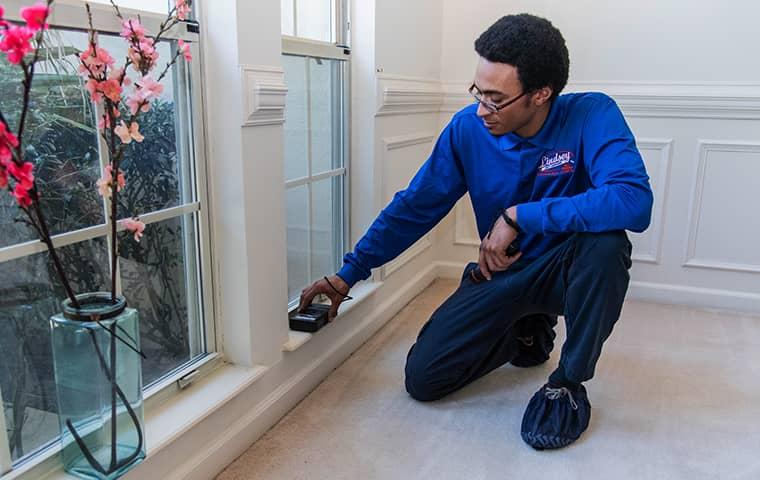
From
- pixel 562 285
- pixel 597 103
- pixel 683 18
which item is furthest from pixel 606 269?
pixel 683 18

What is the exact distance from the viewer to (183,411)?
1336 mm

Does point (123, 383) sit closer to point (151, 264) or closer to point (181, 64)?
point (151, 264)

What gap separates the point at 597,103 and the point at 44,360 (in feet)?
4.51

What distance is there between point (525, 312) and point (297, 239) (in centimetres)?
69

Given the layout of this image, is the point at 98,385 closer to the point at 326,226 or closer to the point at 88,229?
the point at 88,229

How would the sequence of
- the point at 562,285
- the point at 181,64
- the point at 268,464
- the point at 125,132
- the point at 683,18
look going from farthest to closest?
the point at 683,18
the point at 562,285
the point at 268,464
the point at 181,64
the point at 125,132

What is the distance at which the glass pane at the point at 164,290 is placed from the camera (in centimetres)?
131

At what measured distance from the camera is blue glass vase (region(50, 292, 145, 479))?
3.34 ft

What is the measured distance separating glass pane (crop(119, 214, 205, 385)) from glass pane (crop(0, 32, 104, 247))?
148 mm

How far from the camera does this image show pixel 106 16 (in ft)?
3.68

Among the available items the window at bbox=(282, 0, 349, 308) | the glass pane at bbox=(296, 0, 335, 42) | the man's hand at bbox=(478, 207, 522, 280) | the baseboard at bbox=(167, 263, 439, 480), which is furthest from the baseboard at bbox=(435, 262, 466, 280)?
the glass pane at bbox=(296, 0, 335, 42)

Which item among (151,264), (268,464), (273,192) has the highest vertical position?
(273,192)

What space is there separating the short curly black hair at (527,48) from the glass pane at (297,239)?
0.66 meters

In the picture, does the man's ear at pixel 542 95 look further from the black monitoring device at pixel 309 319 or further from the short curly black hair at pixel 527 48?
the black monitoring device at pixel 309 319
